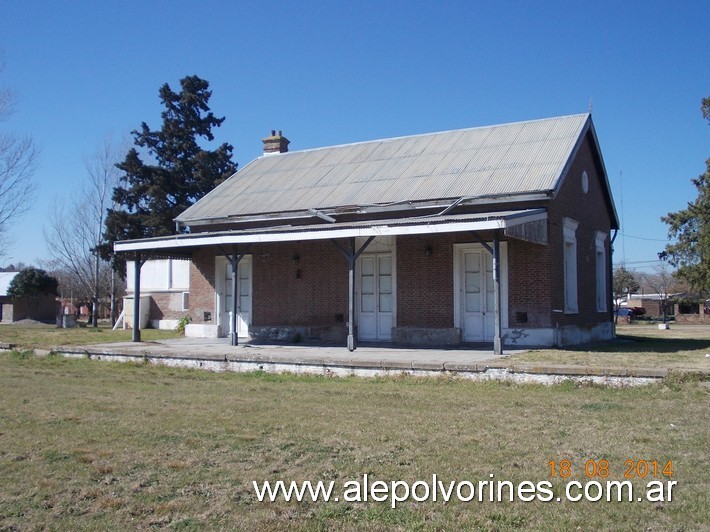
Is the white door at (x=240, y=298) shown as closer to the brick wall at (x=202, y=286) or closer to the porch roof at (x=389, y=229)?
the brick wall at (x=202, y=286)

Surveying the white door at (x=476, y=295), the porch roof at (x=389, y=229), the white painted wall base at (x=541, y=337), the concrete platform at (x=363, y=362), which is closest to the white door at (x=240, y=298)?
the concrete platform at (x=363, y=362)

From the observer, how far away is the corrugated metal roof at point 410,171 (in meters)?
16.4

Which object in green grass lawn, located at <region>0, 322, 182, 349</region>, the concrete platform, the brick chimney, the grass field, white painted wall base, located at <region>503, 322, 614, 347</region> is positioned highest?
the brick chimney

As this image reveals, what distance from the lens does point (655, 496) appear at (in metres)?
4.71

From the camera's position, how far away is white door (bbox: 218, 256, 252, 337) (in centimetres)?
1962

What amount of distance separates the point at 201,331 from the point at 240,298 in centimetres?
179

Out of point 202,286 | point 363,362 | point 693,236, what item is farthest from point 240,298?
→ point 693,236

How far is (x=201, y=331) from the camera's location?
20484mm

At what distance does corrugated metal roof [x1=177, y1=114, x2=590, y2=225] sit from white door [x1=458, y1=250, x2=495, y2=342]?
1.54 m

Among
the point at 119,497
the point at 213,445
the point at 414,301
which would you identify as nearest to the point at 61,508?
the point at 119,497

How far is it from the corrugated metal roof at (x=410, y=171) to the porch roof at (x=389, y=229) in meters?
1.47

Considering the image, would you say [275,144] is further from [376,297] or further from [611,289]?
[611,289]

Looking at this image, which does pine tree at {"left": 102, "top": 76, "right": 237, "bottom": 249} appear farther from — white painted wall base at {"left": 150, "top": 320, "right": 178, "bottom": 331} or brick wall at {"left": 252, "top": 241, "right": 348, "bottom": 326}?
brick wall at {"left": 252, "top": 241, "right": 348, "bottom": 326}

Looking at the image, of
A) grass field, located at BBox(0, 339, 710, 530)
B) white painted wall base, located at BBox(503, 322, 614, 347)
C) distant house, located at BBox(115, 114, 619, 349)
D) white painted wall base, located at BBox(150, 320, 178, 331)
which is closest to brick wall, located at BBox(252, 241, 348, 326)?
distant house, located at BBox(115, 114, 619, 349)
